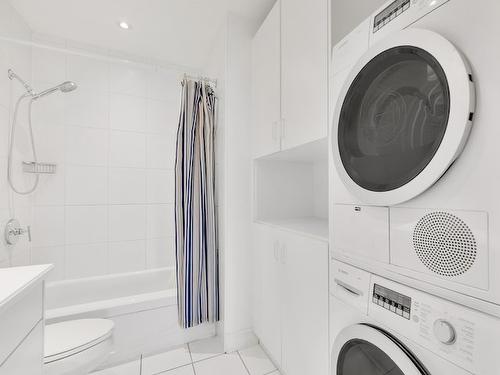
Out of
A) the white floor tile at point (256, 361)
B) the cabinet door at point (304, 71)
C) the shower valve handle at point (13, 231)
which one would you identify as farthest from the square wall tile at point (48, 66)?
the white floor tile at point (256, 361)

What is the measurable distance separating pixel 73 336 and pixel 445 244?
1650mm

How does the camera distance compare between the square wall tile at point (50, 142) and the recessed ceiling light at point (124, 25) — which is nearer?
the recessed ceiling light at point (124, 25)

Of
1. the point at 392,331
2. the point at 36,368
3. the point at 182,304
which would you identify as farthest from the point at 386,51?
the point at 182,304

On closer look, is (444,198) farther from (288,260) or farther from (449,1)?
(288,260)

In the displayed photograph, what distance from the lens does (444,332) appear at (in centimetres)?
54

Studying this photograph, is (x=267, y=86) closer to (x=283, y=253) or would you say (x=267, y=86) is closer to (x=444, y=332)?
(x=283, y=253)

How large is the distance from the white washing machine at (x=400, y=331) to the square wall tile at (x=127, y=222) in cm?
190

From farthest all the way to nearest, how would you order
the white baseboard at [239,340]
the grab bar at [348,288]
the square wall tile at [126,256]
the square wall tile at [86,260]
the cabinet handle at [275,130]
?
the square wall tile at [126,256]
the square wall tile at [86,260]
the white baseboard at [239,340]
the cabinet handle at [275,130]
the grab bar at [348,288]

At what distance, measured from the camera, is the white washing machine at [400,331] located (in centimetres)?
50

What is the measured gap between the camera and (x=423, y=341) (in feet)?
1.94

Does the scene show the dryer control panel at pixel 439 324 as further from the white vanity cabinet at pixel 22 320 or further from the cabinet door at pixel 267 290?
the white vanity cabinet at pixel 22 320

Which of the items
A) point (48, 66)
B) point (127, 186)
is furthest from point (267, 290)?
point (48, 66)

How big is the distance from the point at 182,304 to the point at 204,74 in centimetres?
208

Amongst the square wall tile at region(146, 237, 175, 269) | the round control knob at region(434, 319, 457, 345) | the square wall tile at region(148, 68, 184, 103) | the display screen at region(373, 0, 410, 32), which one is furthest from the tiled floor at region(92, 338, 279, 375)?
the square wall tile at region(148, 68, 184, 103)
